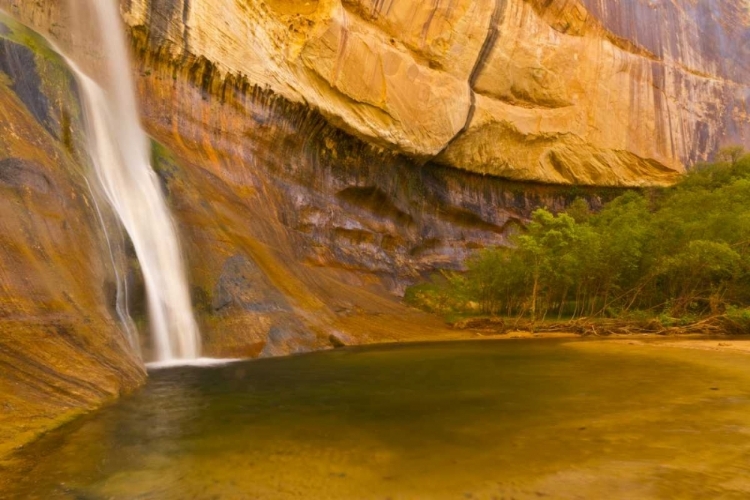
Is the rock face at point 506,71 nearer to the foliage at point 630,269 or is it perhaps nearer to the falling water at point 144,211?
the falling water at point 144,211

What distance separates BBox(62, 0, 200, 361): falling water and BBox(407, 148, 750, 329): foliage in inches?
621

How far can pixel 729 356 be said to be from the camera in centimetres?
1045

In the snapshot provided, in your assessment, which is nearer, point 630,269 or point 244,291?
point 244,291

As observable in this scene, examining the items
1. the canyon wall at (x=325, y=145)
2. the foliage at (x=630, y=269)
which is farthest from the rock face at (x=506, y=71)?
the foliage at (x=630, y=269)

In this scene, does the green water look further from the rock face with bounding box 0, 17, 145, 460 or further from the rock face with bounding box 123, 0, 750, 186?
the rock face with bounding box 123, 0, 750, 186

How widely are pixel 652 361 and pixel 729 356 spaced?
1.58 meters

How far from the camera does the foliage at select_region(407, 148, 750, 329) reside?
1978 centimetres

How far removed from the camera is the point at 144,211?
14180 millimetres

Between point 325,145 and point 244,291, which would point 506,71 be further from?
point 244,291

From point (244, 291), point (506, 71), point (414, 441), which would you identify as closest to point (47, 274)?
point (244, 291)

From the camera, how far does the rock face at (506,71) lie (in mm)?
25922

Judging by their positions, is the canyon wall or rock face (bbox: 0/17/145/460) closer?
rock face (bbox: 0/17/145/460)

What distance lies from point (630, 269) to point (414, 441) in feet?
70.6

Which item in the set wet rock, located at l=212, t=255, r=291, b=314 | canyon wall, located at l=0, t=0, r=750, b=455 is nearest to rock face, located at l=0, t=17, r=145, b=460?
canyon wall, located at l=0, t=0, r=750, b=455
